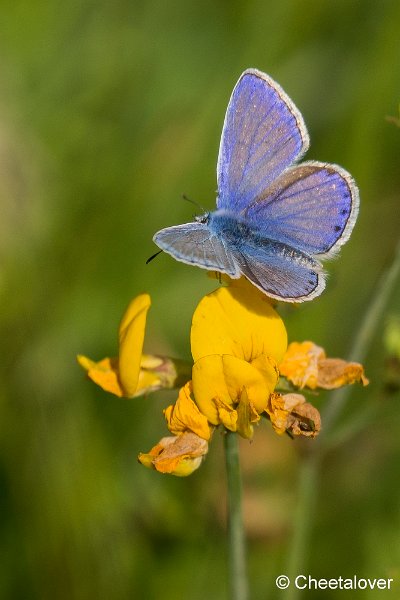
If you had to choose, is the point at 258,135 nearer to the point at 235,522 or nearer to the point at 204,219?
the point at 204,219

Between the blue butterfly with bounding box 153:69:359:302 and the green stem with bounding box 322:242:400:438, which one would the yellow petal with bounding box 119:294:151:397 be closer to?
the blue butterfly with bounding box 153:69:359:302

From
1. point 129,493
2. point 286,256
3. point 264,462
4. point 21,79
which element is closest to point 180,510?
point 129,493

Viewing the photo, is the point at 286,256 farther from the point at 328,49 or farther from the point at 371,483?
the point at 328,49

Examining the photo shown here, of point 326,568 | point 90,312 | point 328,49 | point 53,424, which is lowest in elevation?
point 326,568

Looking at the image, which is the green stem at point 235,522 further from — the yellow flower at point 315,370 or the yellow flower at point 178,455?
the yellow flower at point 315,370

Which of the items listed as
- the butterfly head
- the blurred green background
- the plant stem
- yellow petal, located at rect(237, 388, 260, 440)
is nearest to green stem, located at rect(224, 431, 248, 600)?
yellow petal, located at rect(237, 388, 260, 440)

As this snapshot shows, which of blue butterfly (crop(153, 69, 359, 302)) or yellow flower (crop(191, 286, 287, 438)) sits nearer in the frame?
yellow flower (crop(191, 286, 287, 438))

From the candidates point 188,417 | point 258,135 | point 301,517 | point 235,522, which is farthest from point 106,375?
point 301,517

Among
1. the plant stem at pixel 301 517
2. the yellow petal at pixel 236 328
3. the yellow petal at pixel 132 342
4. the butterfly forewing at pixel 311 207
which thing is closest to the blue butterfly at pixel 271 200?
the butterfly forewing at pixel 311 207
